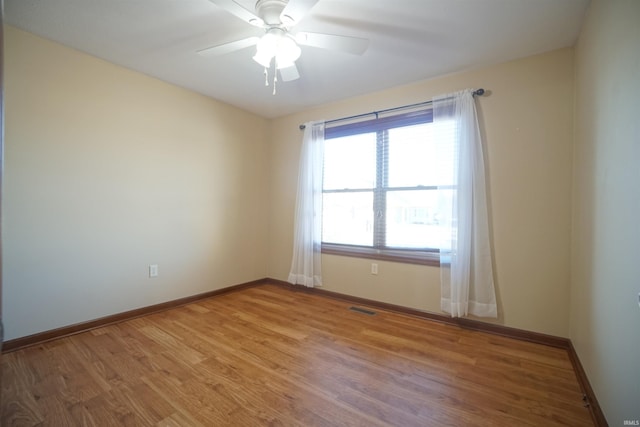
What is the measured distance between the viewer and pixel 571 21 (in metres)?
2.01

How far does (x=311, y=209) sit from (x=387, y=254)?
1.11 meters

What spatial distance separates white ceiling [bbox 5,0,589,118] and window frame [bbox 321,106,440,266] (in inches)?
15.9

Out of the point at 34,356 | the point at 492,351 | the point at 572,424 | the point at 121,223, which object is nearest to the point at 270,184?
the point at 121,223

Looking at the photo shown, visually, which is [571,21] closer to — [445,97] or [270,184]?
[445,97]

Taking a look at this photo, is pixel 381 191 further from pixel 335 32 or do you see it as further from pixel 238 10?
pixel 238 10

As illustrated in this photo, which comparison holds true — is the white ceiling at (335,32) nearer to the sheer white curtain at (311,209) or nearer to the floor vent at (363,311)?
the sheer white curtain at (311,209)

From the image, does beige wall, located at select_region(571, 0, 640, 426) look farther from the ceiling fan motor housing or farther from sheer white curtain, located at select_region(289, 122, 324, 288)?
sheer white curtain, located at select_region(289, 122, 324, 288)

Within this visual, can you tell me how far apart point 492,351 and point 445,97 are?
2294 millimetres

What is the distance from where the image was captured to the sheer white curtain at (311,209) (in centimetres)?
363

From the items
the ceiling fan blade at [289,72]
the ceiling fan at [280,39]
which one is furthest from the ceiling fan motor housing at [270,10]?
the ceiling fan blade at [289,72]

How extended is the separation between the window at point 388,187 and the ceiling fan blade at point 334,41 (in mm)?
1316

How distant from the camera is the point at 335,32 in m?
2.21

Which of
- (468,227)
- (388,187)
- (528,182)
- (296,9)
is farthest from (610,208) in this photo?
(296,9)

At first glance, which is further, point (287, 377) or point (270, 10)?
point (287, 377)
